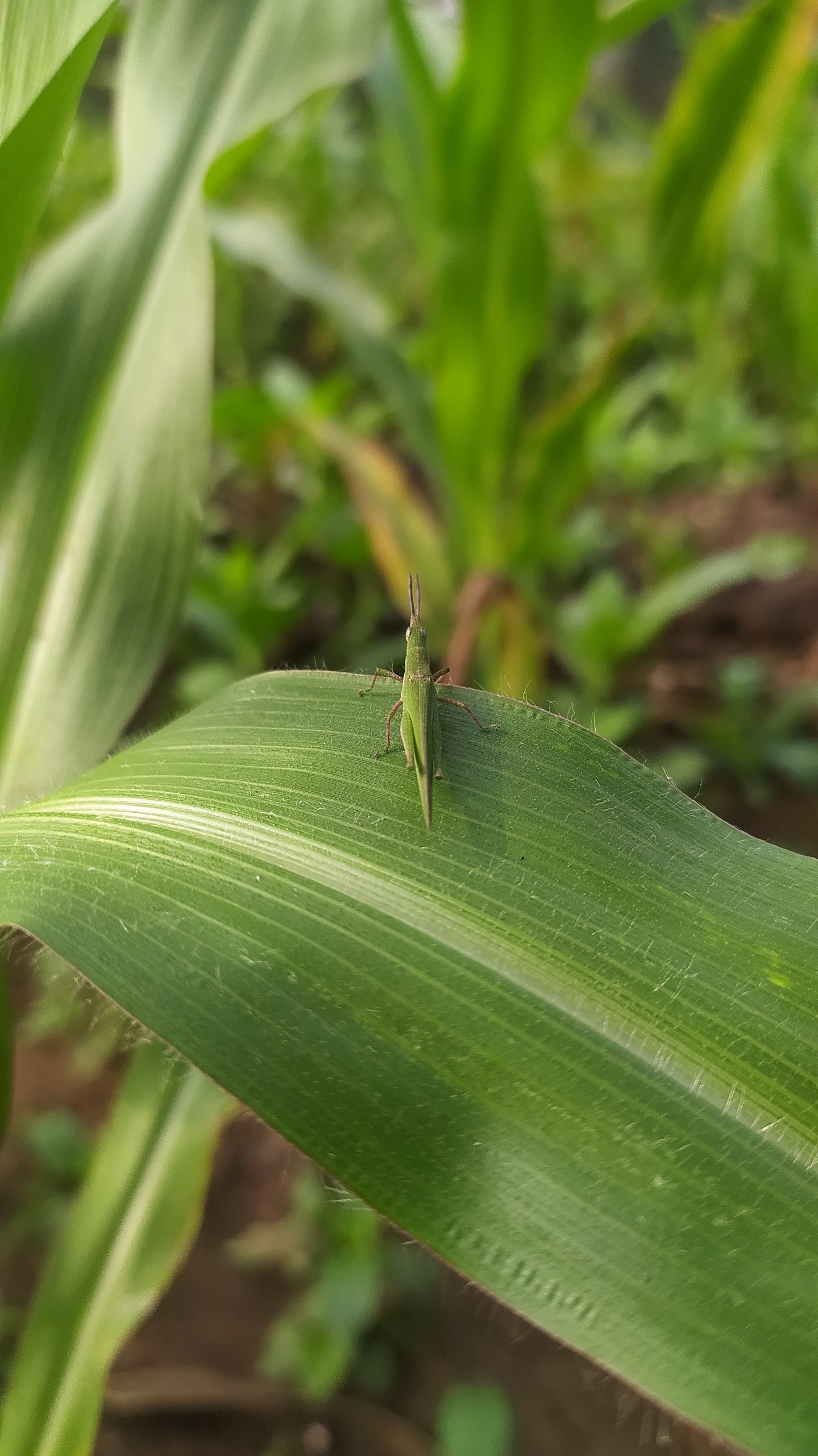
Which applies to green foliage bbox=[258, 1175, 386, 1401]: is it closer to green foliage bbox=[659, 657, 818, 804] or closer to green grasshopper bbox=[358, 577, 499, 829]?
green grasshopper bbox=[358, 577, 499, 829]

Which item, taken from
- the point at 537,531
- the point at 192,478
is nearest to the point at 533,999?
the point at 192,478

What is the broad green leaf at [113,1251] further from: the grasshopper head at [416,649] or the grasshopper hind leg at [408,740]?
the grasshopper head at [416,649]

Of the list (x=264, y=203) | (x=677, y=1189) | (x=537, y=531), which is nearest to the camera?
(x=677, y=1189)

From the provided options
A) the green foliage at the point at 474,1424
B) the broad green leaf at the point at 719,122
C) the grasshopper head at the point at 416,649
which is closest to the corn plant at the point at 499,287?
the broad green leaf at the point at 719,122

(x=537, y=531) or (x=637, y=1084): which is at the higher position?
(x=537, y=531)

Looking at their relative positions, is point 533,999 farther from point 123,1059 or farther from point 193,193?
point 123,1059

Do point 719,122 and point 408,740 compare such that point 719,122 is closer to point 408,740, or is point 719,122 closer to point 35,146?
point 35,146

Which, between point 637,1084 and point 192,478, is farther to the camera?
point 192,478

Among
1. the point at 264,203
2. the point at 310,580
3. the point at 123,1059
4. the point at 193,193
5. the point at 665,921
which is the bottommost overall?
the point at 123,1059
